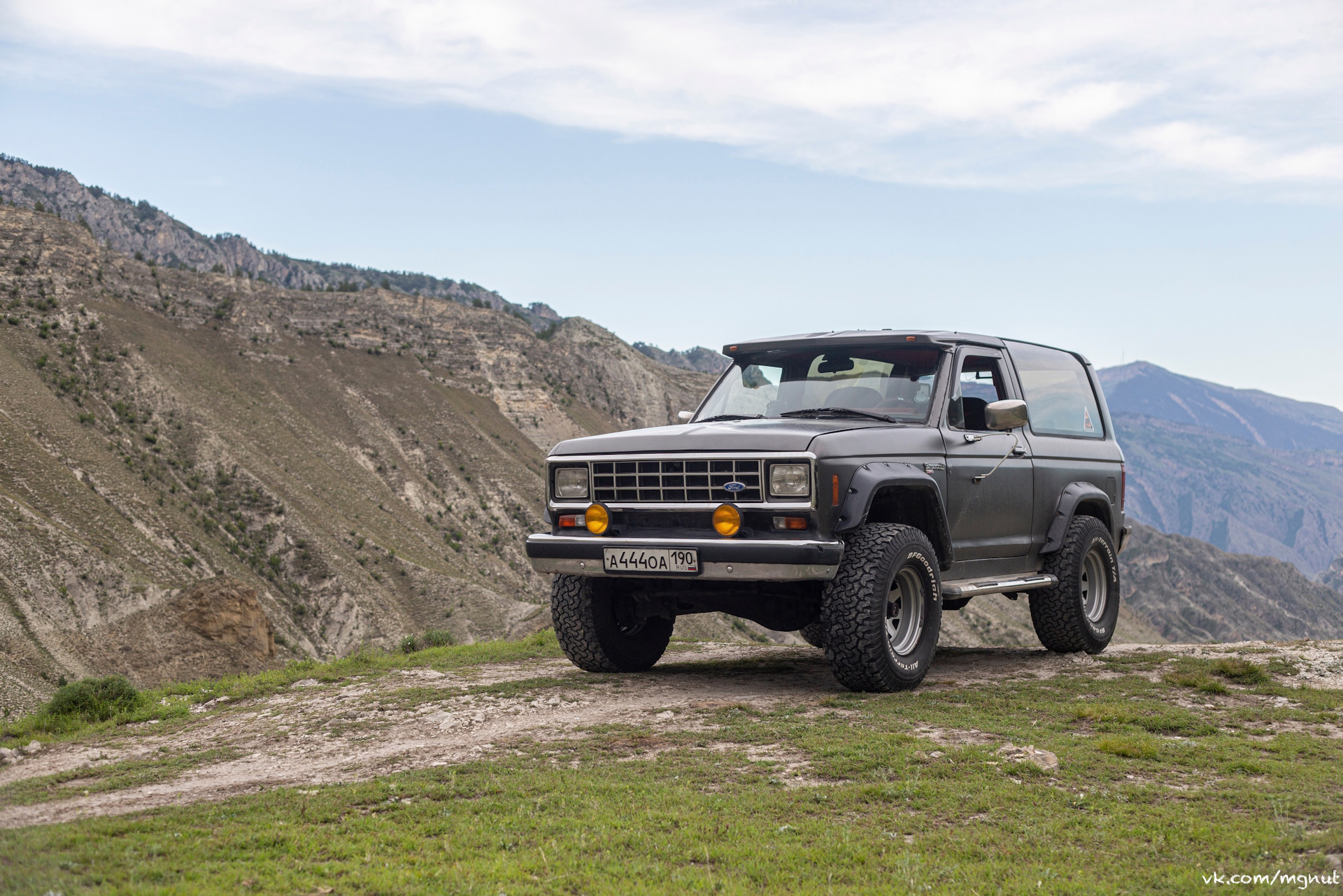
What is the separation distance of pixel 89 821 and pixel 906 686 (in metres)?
5.38

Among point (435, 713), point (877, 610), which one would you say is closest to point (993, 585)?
point (877, 610)

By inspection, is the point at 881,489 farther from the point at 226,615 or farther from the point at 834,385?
the point at 226,615

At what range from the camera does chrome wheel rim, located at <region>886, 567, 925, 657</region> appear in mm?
8031

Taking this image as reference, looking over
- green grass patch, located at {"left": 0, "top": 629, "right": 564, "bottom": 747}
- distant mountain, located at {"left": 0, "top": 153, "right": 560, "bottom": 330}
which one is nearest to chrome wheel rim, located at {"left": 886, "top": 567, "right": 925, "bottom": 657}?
green grass patch, located at {"left": 0, "top": 629, "right": 564, "bottom": 747}

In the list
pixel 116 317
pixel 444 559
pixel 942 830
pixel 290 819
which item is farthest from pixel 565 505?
Answer: pixel 116 317

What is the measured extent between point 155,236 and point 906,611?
496ft

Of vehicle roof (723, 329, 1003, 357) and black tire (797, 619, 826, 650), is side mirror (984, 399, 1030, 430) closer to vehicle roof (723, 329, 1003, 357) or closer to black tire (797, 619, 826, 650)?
vehicle roof (723, 329, 1003, 357)

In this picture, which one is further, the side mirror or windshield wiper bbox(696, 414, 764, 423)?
windshield wiper bbox(696, 414, 764, 423)

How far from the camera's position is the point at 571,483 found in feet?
27.3

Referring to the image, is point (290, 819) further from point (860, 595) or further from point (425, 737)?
point (860, 595)

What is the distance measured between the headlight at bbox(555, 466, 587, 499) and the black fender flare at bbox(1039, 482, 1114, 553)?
430cm

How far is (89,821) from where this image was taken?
4.65 meters

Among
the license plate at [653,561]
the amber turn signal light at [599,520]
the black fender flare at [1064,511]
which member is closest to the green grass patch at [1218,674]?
the black fender flare at [1064,511]

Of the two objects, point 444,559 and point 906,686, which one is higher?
point 906,686
